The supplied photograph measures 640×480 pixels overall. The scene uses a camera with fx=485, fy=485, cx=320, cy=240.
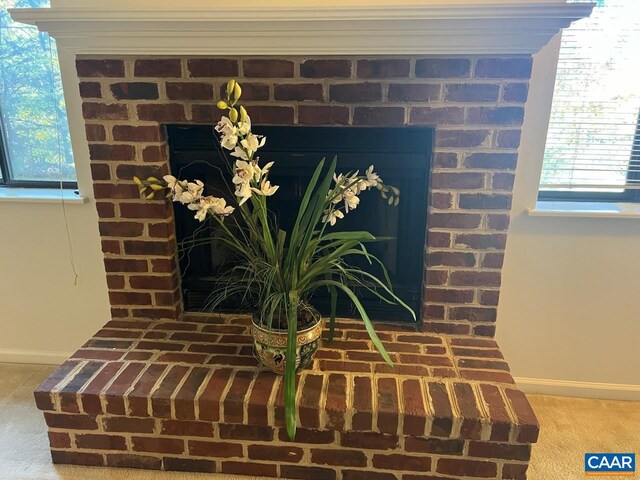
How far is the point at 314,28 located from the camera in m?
1.53

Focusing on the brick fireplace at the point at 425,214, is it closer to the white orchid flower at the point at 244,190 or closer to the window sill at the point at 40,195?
the window sill at the point at 40,195

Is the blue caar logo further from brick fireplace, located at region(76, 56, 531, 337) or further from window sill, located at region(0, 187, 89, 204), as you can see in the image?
window sill, located at region(0, 187, 89, 204)

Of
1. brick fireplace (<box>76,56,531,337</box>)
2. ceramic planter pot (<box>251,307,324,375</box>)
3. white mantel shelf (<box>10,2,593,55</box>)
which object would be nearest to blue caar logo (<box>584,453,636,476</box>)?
brick fireplace (<box>76,56,531,337</box>)

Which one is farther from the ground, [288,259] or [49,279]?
[288,259]

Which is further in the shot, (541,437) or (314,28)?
(541,437)

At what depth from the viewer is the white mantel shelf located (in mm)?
1457

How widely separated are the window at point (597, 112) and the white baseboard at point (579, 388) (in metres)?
0.77

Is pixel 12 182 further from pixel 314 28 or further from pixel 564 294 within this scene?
pixel 564 294

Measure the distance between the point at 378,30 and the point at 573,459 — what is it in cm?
159

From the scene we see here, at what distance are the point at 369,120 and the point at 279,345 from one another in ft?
2.63

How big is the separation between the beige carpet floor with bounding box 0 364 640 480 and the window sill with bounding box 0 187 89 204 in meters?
0.78

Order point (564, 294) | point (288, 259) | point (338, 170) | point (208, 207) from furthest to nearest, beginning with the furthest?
point (564, 294) < point (338, 170) < point (288, 259) < point (208, 207)

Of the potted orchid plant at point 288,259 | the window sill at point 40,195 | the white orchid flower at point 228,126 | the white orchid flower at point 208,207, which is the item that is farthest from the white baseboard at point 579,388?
the window sill at point 40,195

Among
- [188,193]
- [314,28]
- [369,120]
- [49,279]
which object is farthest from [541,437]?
[49,279]
